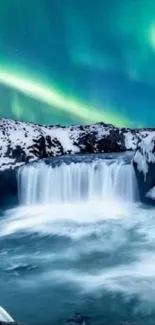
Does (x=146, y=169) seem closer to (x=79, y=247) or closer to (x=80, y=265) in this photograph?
(x=79, y=247)

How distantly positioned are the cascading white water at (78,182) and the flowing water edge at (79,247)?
4cm

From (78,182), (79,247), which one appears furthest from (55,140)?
(79,247)

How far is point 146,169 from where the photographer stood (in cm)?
1227

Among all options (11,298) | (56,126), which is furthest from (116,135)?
(11,298)

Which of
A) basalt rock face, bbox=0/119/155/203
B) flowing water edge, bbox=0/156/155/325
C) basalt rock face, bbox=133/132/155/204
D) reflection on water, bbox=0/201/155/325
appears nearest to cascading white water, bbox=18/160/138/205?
flowing water edge, bbox=0/156/155/325

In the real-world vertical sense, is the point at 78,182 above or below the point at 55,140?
below

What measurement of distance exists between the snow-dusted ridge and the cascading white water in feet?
4.34

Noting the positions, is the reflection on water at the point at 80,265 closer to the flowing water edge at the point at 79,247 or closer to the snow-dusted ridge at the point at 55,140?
the flowing water edge at the point at 79,247

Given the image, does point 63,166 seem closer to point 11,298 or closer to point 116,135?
point 116,135

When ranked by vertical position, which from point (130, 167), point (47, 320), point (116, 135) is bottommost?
point (47, 320)

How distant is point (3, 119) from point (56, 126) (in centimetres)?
274

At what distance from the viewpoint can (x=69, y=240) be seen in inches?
352

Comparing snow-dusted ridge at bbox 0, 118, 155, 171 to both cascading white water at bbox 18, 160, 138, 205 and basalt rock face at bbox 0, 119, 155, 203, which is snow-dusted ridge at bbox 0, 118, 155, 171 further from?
cascading white water at bbox 18, 160, 138, 205

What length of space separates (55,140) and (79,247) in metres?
10.3
